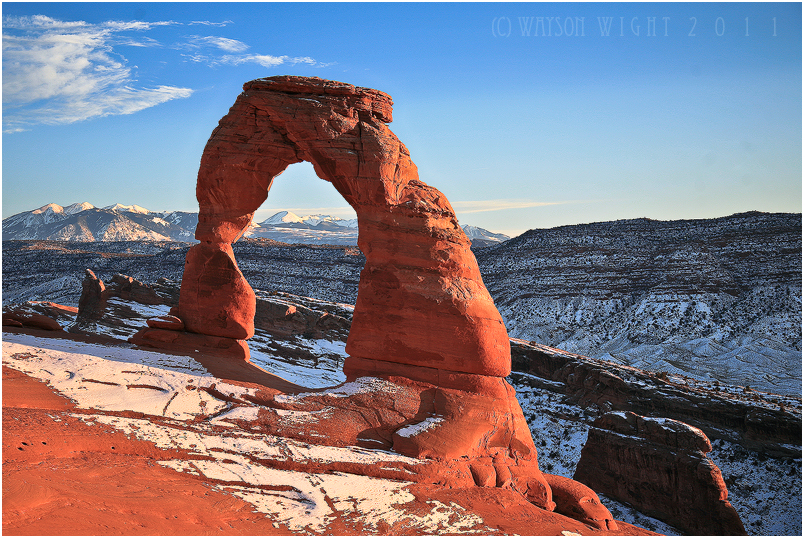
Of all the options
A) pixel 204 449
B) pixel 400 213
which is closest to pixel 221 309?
pixel 400 213

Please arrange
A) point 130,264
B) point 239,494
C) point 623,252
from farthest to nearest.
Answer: point 130,264, point 623,252, point 239,494

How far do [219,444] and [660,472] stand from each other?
58.5ft

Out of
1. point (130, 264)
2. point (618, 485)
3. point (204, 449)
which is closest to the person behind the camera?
point (204, 449)

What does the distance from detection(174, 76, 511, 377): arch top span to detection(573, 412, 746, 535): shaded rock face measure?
36.5ft

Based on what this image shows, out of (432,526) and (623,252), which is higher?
(623,252)

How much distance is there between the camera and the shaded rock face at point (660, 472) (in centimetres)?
2155

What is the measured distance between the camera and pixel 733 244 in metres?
56.6

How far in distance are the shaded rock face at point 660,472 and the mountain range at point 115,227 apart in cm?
9177

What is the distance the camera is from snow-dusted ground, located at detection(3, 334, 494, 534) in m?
9.71

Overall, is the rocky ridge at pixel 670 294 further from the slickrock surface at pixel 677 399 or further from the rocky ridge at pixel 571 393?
the rocky ridge at pixel 571 393

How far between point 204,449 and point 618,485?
18190mm

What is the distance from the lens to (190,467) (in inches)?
399

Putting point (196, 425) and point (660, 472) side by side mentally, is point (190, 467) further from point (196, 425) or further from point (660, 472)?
point (660, 472)

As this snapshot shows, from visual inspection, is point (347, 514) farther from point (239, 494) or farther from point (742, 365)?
point (742, 365)
